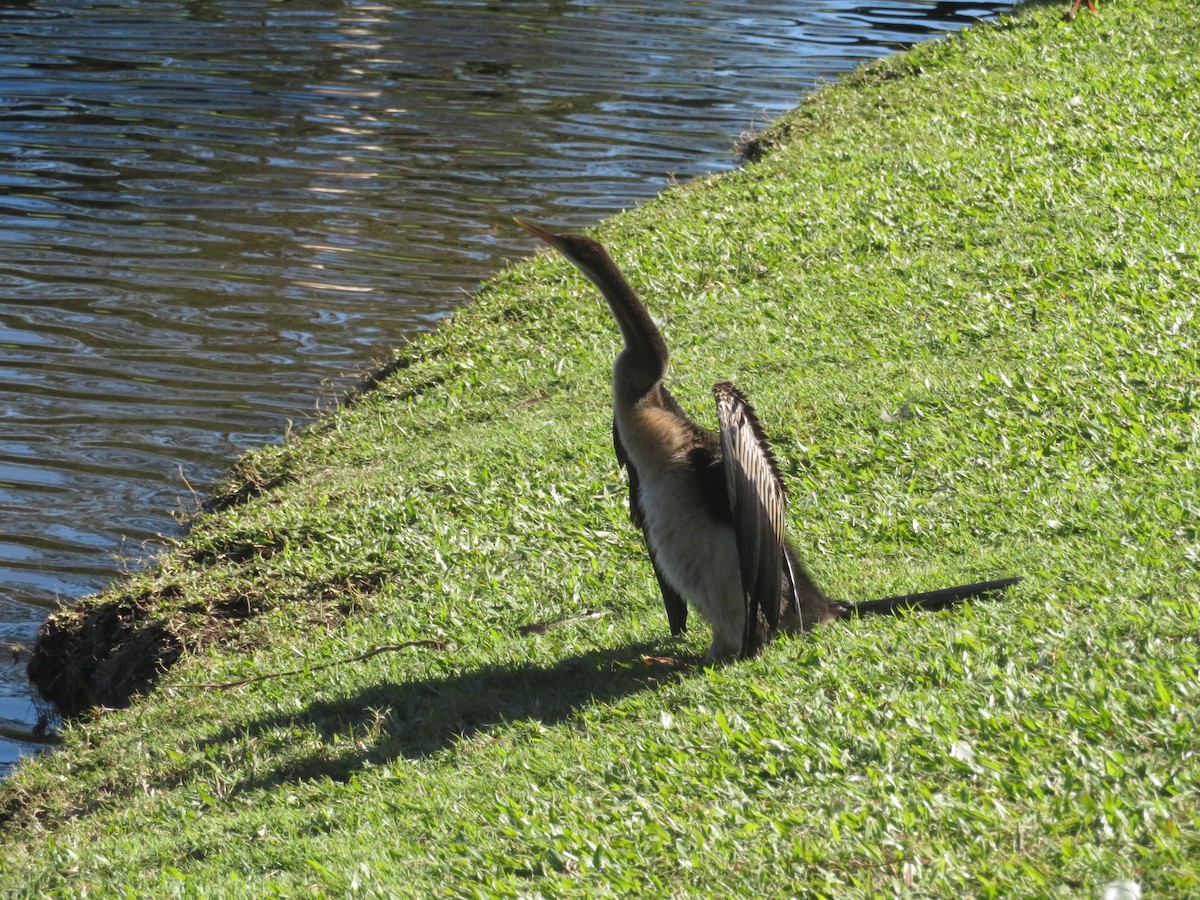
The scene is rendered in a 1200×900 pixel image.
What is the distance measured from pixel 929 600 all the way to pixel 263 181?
449 inches

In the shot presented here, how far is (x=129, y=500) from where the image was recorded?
8539 millimetres

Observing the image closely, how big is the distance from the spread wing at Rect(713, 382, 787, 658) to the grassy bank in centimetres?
23

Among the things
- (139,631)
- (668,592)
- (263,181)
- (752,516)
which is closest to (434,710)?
(668,592)

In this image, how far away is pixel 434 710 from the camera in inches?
196

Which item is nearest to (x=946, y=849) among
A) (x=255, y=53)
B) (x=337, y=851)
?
(x=337, y=851)

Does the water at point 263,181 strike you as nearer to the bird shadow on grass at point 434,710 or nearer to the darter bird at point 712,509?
the bird shadow on grass at point 434,710

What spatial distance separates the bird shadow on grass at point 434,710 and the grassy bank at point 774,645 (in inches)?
0.7

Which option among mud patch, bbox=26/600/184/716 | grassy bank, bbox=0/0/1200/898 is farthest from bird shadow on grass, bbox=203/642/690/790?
Answer: mud patch, bbox=26/600/184/716

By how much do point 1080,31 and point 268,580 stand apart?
34.5 feet

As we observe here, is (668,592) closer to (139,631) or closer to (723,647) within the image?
(723,647)

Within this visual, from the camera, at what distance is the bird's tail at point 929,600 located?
457 cm

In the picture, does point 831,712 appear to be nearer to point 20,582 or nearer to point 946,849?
point 946,849

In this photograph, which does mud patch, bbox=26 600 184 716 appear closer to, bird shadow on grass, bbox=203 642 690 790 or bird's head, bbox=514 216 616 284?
bird shadow on grass, bbox=203 642 690 790

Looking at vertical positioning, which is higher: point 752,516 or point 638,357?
point 638,357
